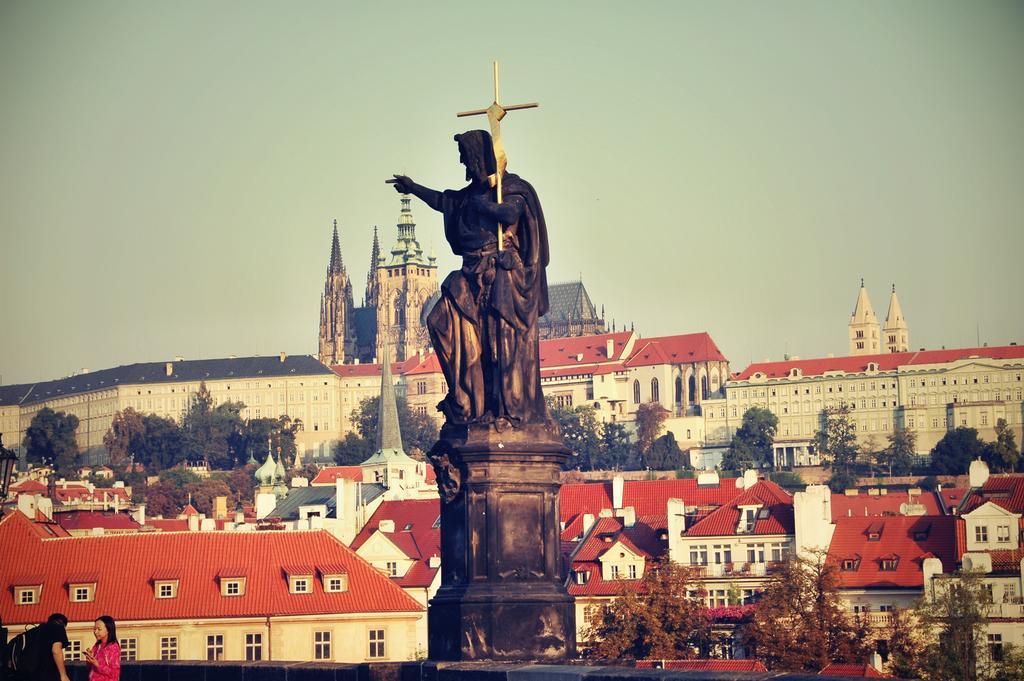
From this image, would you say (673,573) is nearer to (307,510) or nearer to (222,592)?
(222,592)

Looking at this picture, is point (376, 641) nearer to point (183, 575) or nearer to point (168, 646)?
point (168, 646)

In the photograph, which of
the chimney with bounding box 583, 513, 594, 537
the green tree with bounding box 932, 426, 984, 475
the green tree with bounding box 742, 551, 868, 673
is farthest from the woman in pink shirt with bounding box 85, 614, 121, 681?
the green tree with bounding box 932, 426, 984, 475

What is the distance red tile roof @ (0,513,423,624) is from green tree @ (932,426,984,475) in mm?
142006

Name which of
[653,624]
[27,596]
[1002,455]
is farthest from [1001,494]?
[1002,455]

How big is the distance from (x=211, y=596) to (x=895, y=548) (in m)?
22.3

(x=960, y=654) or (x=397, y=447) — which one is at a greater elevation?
(x=397, y=447)

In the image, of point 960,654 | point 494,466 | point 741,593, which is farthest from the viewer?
point 741,593

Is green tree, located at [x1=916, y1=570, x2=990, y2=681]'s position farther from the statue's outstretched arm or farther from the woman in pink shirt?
the woman in pink shirt

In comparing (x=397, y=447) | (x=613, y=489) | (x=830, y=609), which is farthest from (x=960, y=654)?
(x=397, y=447)

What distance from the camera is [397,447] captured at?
183 meters

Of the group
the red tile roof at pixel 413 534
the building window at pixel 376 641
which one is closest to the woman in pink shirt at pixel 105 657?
the building window at pixel 376 641

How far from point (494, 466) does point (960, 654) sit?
39.3 m

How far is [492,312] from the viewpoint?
44.6ft

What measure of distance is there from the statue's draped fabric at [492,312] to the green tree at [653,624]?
35666mm
